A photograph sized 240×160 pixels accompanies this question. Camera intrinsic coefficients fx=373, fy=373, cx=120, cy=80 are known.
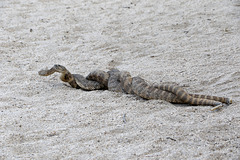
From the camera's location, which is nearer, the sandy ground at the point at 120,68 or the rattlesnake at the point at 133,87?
the sandy ground at the point at 120,68

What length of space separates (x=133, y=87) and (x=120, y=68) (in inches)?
43.2

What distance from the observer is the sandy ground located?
138 inches

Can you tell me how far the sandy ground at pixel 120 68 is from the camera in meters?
3.50

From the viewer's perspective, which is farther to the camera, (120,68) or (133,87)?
(120,68)

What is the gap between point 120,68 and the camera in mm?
5738

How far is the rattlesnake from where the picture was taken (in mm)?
4359

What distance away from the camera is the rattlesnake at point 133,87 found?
4.36 metres

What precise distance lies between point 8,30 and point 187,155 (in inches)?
203

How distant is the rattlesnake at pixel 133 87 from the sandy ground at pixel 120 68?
0.11 metres

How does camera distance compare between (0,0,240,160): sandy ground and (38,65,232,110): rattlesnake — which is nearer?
(0,0,240,160): sandy ground

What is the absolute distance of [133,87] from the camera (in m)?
4.69

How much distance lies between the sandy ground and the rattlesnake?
111 millimetres

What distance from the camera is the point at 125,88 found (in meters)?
4.80

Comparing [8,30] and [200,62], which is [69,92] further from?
[8,30]
